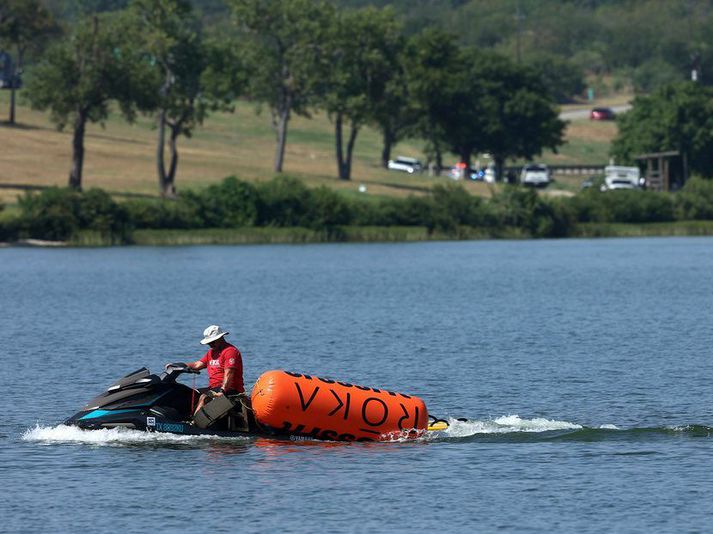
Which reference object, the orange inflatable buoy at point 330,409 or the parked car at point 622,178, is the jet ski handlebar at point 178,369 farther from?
the parked car at point 622,178

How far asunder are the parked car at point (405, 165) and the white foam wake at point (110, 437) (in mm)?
134572

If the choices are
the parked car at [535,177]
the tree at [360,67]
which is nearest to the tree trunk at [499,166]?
the parked car at [535,177]

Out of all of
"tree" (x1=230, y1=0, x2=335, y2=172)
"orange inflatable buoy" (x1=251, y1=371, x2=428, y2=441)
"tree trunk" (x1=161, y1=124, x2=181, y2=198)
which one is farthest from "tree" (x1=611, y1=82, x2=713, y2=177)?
"orange inflatable buoy" (x1=251, y1=371, x2=428, y2=441)

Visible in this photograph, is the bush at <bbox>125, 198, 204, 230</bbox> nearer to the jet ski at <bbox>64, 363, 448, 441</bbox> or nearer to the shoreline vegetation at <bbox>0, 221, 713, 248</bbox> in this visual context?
the shoreline vegetation at <bbox>0, 221, 713, 248</bbox>

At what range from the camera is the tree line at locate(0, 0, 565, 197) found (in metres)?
121

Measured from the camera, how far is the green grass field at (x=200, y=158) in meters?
136

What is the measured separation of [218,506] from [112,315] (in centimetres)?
3907

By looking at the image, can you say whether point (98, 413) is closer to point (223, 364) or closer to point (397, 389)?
point (223, 364)

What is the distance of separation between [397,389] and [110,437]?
11.3 m

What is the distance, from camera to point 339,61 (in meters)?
147

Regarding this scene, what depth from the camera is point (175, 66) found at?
127 metres

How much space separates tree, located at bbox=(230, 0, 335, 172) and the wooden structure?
117 ft

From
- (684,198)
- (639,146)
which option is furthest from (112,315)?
(639,146)

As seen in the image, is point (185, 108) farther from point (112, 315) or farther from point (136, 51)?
point (112, 315)
